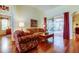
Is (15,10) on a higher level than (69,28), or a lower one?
higher

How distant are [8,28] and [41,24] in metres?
0.69

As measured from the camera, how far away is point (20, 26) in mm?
2396

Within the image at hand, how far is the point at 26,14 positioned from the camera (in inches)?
95.6

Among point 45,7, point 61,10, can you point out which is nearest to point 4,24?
point 45,7

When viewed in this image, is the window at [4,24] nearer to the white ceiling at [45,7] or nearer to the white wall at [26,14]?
the white wall at [26,14]

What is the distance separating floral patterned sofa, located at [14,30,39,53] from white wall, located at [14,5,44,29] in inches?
6.6

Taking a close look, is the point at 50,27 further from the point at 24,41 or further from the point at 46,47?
the point at 24,41

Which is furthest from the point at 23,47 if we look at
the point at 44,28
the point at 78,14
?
the point at 78,14

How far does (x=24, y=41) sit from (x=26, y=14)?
565 millimetres

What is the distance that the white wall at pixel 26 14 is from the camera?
2404 millimetres

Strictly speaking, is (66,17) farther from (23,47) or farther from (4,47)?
(4,47)

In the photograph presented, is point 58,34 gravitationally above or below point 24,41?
above

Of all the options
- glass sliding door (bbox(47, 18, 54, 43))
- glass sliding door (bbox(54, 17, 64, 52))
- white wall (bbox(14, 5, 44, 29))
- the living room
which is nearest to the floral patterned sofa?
the living room
